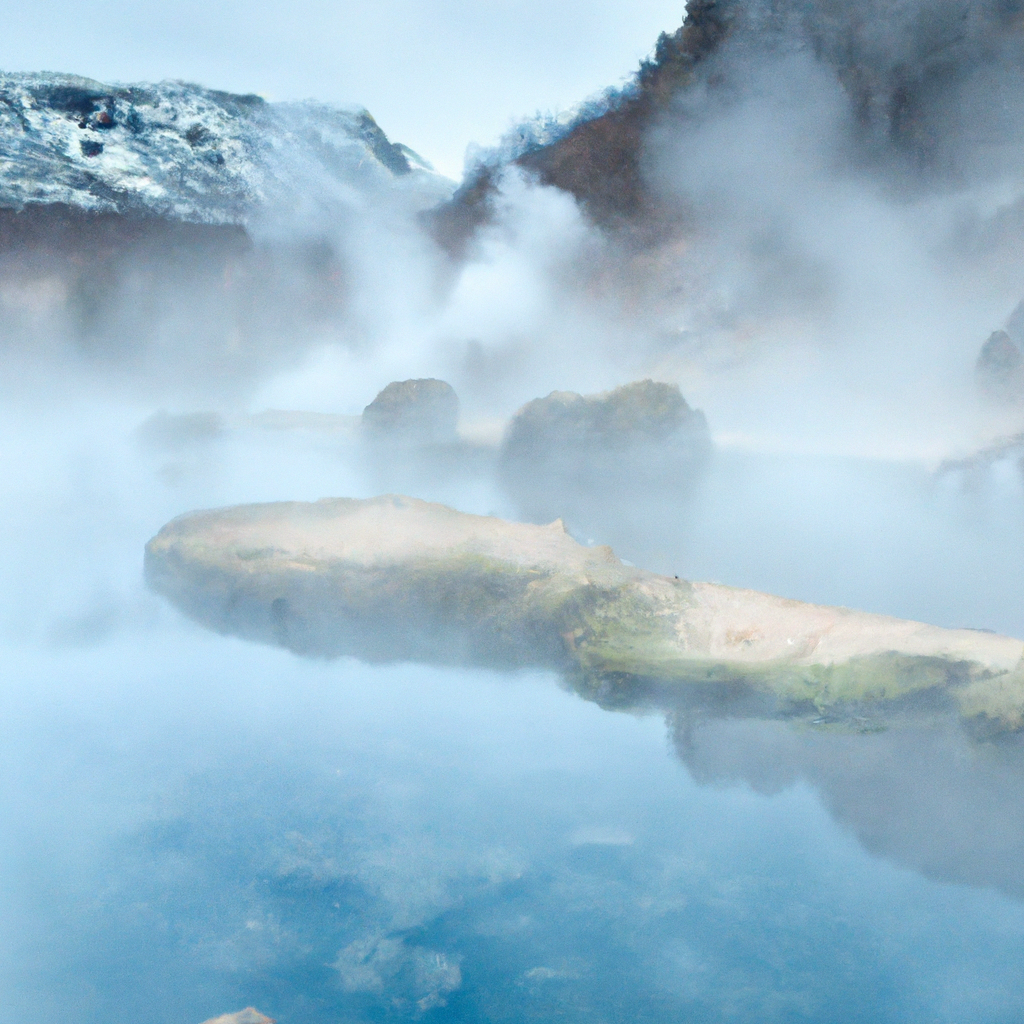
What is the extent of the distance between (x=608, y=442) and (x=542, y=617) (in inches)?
258

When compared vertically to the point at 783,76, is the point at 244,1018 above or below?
below

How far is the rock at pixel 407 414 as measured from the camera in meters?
14.4

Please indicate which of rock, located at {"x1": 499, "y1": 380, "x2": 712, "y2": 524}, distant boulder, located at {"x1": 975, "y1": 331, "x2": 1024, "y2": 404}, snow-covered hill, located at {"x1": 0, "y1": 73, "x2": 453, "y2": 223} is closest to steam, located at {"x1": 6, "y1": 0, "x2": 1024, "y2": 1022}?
distant boulder, located at {"x1": 975, "y1": 331, "x2": 1024, "y2": 404}

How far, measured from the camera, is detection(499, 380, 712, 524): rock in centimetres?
1321

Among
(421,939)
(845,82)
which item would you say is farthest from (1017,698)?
(845,82)

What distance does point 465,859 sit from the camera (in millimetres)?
5152

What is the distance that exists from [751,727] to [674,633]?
984 millimetres

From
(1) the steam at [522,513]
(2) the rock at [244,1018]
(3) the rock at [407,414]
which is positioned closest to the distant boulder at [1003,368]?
(1) the steam at [522,513]

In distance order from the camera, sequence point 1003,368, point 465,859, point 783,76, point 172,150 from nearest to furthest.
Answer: point 465,859
point 1003,368
point 783,76
point 172,150

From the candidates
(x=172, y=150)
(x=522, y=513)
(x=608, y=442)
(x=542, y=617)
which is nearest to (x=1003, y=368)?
(x=608, y=442)

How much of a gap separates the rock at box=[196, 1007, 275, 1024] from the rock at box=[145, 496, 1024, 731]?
11.8 ft

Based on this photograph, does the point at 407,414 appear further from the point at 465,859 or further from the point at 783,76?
the point at 783,76

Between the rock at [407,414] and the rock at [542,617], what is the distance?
547 centimetres

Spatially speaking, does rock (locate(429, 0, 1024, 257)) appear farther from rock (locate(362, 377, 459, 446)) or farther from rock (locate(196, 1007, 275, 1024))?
rock (locate(196, 1007, 275, 1024))
